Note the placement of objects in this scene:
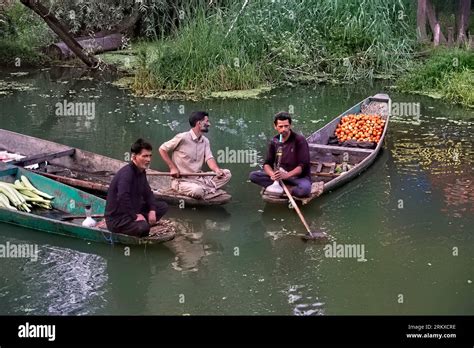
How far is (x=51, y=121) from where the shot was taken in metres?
12.0

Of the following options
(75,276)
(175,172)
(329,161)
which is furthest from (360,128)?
(75,276)

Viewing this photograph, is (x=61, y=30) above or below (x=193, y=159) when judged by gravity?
above

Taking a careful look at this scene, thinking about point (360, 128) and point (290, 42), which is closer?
point (360, 128)

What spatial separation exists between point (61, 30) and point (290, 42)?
4.43 m

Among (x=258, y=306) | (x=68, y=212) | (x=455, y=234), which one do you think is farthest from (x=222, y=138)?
(x=258, y=306)

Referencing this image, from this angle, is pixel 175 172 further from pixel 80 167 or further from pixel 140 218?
pixel 80 167

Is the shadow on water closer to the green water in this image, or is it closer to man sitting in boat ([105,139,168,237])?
the green water

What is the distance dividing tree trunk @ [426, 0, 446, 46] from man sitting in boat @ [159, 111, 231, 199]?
936 centimetres

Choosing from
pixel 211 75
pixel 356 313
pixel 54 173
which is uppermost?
pixel 211 75

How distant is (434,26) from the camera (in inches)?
636

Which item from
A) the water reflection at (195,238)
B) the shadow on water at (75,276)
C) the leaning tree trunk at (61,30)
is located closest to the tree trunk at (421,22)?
the leaning tree trunk at (61,30)

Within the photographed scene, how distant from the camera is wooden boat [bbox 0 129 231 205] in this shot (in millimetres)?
7988
